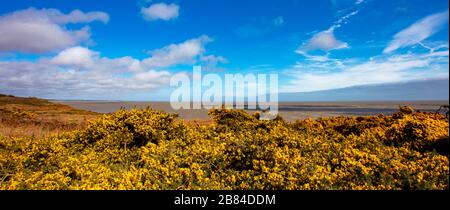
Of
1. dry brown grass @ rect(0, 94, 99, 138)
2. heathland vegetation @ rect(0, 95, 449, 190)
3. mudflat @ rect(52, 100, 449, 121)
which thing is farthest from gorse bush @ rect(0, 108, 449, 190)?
mudflat @ rect(52, 100, 449, 121)

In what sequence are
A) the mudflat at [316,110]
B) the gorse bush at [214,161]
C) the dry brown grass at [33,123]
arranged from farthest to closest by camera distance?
the mudflat at [316,110]
the dry brown grass at [33,123]
the gorse bush at [214,161]

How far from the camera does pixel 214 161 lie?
785 cm

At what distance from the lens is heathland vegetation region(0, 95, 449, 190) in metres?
6.33

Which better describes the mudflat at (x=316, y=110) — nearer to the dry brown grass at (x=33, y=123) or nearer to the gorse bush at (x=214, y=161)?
the dry brown grass at (x=33, y=123)

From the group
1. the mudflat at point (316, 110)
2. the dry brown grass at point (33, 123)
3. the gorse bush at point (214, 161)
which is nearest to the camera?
the gorse bush at point (214, 161)

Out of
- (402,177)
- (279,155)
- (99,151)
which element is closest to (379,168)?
(402,177)

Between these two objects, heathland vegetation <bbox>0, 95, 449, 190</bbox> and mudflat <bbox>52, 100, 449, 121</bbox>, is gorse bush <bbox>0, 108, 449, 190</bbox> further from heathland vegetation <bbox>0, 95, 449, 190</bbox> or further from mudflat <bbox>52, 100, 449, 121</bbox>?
mudflat <bbox>52, 100, 449, 121</bbox>

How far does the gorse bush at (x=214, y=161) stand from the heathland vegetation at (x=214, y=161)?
20mm

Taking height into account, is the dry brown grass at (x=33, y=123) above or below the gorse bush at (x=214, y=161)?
below

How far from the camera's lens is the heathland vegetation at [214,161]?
249 inches

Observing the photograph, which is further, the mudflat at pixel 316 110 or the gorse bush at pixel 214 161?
the mudflat at pixel 316 110

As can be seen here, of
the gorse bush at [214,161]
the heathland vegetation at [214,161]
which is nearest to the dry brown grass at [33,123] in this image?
the gorse bush at [214,161]

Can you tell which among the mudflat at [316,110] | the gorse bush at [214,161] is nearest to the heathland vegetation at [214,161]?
the gorse bush at [214,161]
